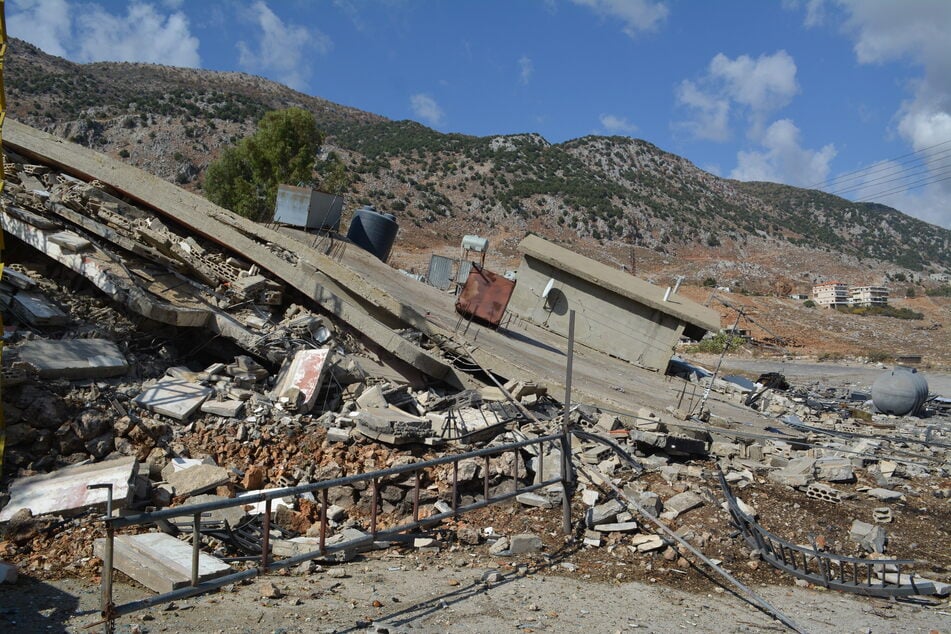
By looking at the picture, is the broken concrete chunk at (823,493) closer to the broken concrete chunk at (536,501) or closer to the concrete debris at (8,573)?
the broken concrete chunk at (536,501)

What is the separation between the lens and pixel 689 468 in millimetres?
8336

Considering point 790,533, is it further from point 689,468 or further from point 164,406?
point 164,406

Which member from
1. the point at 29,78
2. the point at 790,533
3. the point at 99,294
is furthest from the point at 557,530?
the point at 29,78

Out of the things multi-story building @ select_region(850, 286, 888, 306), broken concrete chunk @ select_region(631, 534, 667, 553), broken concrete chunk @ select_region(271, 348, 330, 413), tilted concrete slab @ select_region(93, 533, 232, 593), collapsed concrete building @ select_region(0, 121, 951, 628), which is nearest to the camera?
tilted concrete slab @ select_region(93, 533, 232, 593)

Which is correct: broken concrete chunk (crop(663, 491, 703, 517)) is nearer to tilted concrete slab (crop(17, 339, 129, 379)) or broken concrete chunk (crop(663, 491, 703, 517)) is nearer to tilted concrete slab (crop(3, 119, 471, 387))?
tilted concrete slab (crop(3, 119, 471, 387))

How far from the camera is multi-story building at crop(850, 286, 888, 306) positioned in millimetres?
48659

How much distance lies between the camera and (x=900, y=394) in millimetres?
17438

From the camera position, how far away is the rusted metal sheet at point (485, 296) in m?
14.4

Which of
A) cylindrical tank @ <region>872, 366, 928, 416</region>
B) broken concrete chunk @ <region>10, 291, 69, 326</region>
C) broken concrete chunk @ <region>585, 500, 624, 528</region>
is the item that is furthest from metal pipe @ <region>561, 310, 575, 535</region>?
cylindrical tank @ <region>872, 366, 928, 416</region>

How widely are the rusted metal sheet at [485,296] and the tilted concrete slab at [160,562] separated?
10.2m

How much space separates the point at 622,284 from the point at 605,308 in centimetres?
76

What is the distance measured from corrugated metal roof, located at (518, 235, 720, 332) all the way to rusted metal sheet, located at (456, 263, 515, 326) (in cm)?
311

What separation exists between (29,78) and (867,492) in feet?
221

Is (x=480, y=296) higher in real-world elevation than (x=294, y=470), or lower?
higher
